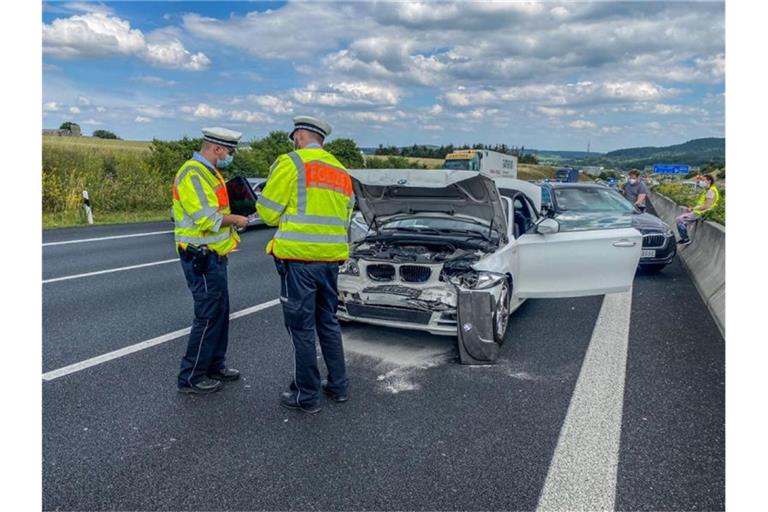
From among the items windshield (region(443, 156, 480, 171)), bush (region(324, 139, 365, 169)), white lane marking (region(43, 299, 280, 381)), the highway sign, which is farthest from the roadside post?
the highway sign

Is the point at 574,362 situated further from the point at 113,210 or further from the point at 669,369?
the point at 113,210

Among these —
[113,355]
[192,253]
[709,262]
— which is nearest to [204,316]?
[192,253]

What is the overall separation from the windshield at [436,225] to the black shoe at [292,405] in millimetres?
2746

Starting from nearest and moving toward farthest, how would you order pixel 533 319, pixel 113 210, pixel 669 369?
pixel 669 369, pixel 533 319, pixel 113 210

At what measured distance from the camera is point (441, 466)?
314 centimetres

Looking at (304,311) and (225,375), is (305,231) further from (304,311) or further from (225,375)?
(225,375)

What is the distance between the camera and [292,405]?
154 inches

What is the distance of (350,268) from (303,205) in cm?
170

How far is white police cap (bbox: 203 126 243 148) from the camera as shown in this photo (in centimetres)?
411

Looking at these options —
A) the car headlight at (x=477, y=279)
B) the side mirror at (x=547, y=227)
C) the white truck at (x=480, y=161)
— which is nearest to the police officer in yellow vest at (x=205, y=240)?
the car headlight at (x=477, y=279)

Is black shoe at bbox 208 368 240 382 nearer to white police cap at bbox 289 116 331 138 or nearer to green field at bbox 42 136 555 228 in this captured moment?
white police cap at bbox 289 116 331 138

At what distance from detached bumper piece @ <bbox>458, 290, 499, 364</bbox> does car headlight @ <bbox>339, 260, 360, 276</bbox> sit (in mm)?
1121

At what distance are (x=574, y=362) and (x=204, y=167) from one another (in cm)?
357

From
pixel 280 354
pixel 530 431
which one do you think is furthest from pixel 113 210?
pixel 530 431
